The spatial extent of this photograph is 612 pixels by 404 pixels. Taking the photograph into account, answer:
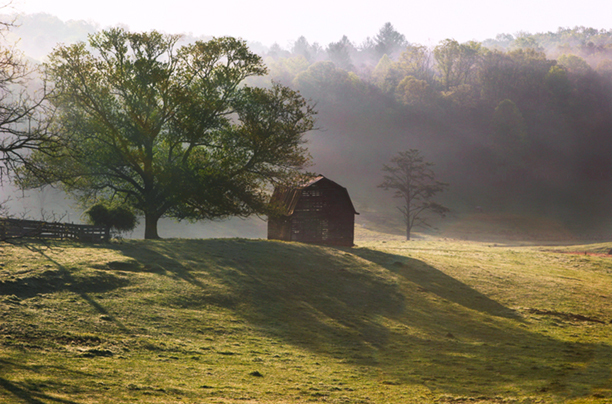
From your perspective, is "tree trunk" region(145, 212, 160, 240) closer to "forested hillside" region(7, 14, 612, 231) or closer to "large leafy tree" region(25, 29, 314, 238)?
"large leafy tree" region(25, 29, 314, 238)

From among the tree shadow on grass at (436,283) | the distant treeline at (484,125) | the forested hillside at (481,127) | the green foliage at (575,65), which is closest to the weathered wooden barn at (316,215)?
the tree shadow on grass at (436,283)

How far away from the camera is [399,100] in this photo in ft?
438

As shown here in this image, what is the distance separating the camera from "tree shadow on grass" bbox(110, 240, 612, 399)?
13.4 m

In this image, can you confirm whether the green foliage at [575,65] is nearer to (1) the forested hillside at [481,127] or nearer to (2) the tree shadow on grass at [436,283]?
(1) the forested hillside at [481,127]

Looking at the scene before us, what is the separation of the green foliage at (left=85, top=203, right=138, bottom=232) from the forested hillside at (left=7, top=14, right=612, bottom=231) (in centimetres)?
6827

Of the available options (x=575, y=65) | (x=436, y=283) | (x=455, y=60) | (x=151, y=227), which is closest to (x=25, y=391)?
(x=436, y=283)

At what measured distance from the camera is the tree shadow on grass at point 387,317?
13.4m

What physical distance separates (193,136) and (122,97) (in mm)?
5285

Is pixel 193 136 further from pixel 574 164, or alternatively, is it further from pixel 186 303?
pixel 574 164

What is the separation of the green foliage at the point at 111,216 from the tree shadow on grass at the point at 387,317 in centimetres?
328

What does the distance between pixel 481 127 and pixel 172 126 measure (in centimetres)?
10772

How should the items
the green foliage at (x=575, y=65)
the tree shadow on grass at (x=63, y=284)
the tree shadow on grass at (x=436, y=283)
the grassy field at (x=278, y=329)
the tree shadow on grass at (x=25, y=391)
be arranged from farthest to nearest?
the green foliage at (x=575, y=65)
the tree shadow on grass at (x=436, y=283)
the tree shadow on grass at (x=63, y=284)
the grassy field at (x=278, y=329)
the tree shadow on grass at (x=25, y=391)

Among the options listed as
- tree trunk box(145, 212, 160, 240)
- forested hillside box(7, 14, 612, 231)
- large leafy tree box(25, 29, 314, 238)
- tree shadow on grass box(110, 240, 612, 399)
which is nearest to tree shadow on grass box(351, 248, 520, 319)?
tree shadow on grass box(110, 240, 612, 399)

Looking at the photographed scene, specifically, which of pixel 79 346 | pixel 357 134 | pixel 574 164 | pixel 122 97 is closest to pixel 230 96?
Result: pixel 122 97
